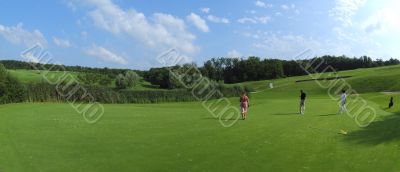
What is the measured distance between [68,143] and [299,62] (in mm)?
159541

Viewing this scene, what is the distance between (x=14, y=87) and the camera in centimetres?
6194

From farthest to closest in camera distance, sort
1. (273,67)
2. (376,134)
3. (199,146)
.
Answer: (273,67) < (376,134) < (199,146)

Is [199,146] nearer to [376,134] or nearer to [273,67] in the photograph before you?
[376,134]

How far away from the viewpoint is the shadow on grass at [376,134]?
23.4 m

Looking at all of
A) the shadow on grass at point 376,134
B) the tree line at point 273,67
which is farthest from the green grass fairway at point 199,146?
the tree line at point 273,67

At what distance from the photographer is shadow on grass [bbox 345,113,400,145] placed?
23427mm

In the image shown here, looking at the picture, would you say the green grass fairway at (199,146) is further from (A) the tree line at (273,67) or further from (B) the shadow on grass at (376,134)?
(A) the tree line at (273,67)

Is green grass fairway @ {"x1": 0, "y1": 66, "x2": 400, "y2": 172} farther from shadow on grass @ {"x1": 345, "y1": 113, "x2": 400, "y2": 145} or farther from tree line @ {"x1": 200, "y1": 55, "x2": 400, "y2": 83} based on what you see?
tree line @ {"x1": 200, "y1": 55, "x2": 400, "y2": 83}

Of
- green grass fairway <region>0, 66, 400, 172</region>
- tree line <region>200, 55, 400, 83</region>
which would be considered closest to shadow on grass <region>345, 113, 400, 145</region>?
green grass fairway <region>0, 66, 400, 172</region>

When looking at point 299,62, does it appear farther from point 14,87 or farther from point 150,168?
point 150,168

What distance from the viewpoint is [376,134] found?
25.7 metres

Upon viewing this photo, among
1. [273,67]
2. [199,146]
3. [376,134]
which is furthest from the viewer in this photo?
[273,67]

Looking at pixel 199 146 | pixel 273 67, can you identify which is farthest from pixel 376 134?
pixel 273 67

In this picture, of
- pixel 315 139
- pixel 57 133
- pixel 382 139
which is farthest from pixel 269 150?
pixel 57 133
